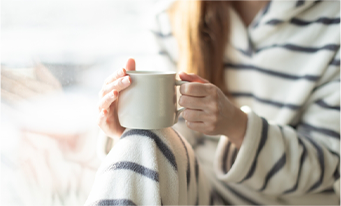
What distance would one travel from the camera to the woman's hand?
576 mm

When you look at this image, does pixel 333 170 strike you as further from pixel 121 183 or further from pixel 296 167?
pixel 121 183

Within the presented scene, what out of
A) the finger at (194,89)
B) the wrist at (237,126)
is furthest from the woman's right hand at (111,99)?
the wrist at (237,126)

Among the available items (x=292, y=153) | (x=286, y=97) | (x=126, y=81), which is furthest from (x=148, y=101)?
(x=286, y=97)

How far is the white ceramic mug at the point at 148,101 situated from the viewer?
0.52m

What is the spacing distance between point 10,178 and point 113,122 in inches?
9.5

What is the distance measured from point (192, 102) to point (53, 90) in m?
0.34

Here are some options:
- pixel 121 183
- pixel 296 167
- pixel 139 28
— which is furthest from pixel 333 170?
pixel 139 28

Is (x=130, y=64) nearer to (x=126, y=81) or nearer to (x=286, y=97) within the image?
(x=126, y=81)

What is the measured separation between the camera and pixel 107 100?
1.86ft

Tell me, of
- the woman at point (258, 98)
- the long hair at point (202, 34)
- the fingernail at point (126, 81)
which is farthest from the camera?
the long hair at point (202, 34)

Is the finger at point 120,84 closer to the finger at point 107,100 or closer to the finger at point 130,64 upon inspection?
the finger at point 107,100

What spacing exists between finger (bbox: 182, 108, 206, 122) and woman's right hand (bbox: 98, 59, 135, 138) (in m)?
0.15

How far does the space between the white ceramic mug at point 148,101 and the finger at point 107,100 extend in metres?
0.01

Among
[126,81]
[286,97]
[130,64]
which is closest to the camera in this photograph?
[126,81]
